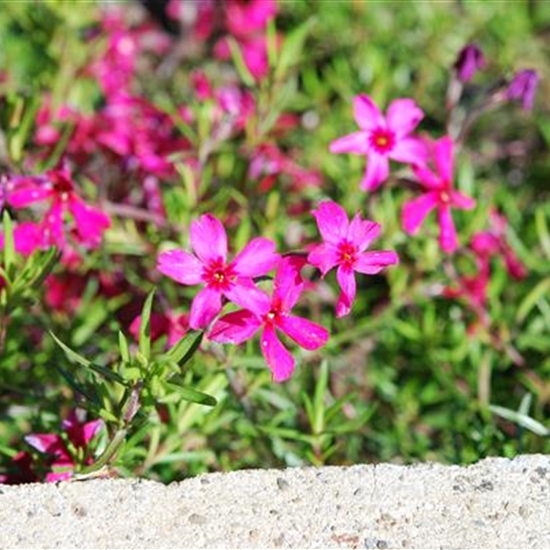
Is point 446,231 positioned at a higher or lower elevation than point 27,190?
lower

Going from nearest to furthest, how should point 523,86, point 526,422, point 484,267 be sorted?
point 526,422 → point 523,86 → point 484,267

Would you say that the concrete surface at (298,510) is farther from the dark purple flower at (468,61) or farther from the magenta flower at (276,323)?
the dark purple flower at (468,61)

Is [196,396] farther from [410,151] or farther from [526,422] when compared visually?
[410,151]

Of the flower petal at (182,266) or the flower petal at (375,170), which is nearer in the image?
the flower petal at (182,266)

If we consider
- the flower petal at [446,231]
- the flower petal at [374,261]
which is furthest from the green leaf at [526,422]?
the flower petal at [374,261]

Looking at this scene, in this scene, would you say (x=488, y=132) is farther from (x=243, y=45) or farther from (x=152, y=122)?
(x=152, y=122)

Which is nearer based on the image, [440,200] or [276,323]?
[276,323]

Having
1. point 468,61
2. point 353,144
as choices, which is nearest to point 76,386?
point 353,144

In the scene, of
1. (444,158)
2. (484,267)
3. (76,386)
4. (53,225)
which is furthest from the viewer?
(484,267)

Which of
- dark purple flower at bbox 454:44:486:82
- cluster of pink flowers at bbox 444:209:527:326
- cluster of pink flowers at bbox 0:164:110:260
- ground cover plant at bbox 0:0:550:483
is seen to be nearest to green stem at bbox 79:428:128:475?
ground cover plant at bbox 0:0:550:483
